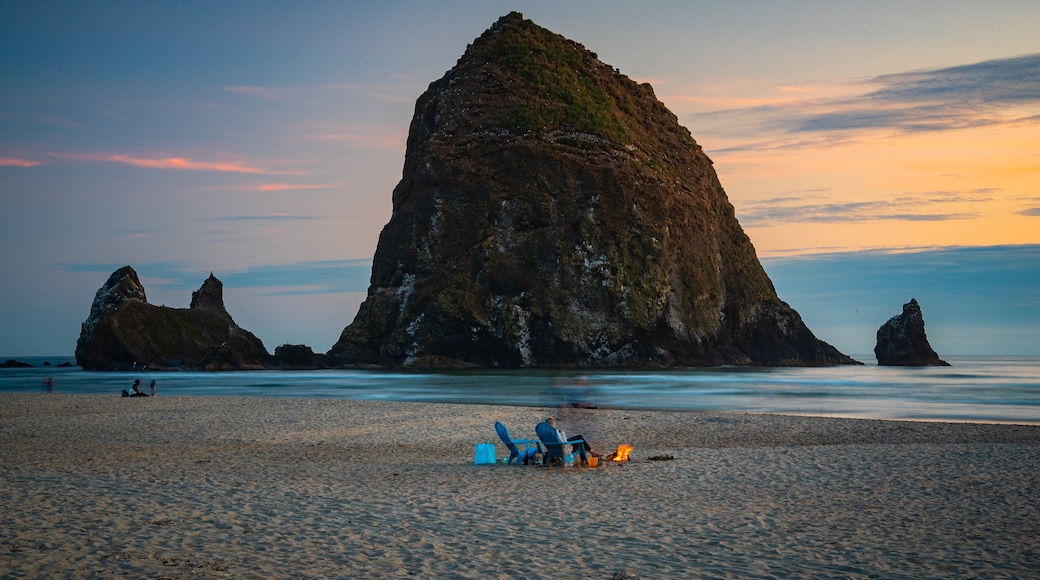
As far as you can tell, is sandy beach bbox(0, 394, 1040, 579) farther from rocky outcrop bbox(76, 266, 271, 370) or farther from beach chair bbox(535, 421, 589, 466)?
rocky outcrop bbox(76, 266, 271, 370)

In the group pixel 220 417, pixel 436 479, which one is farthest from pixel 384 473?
pixel 220 417

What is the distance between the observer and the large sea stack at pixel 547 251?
307ft

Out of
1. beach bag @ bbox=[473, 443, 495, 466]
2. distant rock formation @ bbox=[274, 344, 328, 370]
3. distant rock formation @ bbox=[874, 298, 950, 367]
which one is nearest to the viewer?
beach bag @ bbox=[473, 443, 495, 466]

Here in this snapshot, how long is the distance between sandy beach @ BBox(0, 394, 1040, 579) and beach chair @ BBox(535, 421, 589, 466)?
36 cm

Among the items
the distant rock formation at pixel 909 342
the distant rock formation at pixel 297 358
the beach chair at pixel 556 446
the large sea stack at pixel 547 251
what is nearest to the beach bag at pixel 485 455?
the beach chair at pixel 556 446

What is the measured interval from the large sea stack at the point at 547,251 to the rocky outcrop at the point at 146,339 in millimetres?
12647

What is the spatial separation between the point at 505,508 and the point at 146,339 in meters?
102

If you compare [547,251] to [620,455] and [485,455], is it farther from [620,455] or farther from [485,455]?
[485,455]

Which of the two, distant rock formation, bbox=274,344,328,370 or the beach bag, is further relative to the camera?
distant rock formation, bbox=274,344,328,370

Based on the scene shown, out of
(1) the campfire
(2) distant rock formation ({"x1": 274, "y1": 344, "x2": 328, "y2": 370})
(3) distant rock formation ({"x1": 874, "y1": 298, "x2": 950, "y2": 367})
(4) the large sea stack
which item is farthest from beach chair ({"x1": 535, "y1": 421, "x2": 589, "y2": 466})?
(3) distant rock formation ({"x1": 874, "y1": 298, "x2": 950, "y2": 367})

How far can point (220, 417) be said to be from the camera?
92.9 feet

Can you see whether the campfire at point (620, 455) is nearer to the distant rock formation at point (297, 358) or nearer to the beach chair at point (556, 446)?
the beach chair at point (556, 446)

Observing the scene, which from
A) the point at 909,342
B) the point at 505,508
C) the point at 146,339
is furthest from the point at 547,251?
the point at 505,508

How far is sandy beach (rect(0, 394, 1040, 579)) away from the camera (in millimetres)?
8500
